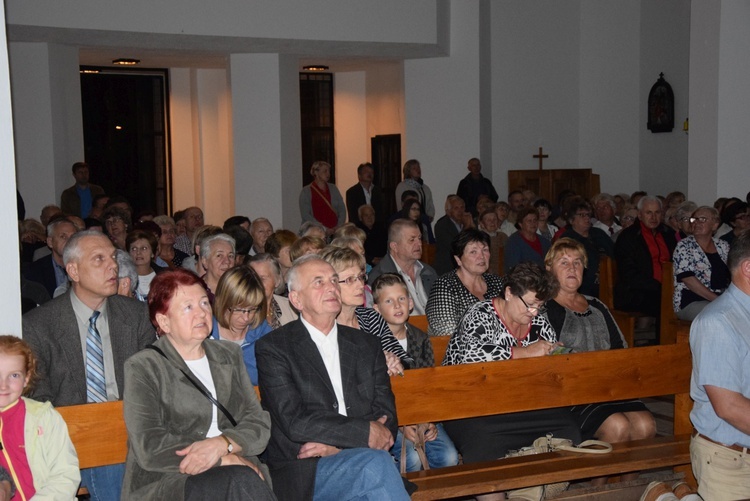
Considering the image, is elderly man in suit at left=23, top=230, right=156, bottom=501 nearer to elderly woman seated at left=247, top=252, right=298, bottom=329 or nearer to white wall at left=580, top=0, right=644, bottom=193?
elderly woman seated at left=247, top=252, right=298, bottom=329

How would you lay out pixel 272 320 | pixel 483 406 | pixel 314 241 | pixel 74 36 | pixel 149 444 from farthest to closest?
pixel 74 36 < pixel 314 241 < pixel 272 320 < pixel 483 406 < pixel 149 444

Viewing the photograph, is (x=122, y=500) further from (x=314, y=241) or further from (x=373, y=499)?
(x=314, y=241)

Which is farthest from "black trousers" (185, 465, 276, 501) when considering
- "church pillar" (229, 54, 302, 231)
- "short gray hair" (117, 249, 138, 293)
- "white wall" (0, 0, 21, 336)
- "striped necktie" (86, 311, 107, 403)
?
Answer: "church pillar" (229, 54, 302, 231)

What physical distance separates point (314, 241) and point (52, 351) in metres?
2.12

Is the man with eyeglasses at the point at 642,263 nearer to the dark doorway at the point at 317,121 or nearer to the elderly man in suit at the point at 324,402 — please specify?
the elderly man in suit at the point at 324,402

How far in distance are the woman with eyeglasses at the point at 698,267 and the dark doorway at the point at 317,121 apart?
9651 mm

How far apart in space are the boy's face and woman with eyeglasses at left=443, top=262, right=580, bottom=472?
11.3 inches

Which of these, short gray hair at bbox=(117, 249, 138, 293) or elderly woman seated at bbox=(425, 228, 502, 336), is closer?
short gray hair at bbox=(117, 249, 138, 293)

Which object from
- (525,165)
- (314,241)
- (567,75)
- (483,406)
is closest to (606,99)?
(567,75)

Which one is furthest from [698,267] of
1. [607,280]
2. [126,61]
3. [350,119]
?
[350,119]

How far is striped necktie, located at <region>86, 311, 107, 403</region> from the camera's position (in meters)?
3.71

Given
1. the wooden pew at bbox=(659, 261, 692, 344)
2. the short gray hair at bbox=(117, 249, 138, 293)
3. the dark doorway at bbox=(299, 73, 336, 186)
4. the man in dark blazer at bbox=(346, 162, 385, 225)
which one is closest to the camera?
the short gray hair at bbox=(117, 249, 138, 293)

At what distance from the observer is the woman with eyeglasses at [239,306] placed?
4223 mm

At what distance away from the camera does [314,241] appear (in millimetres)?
5508
